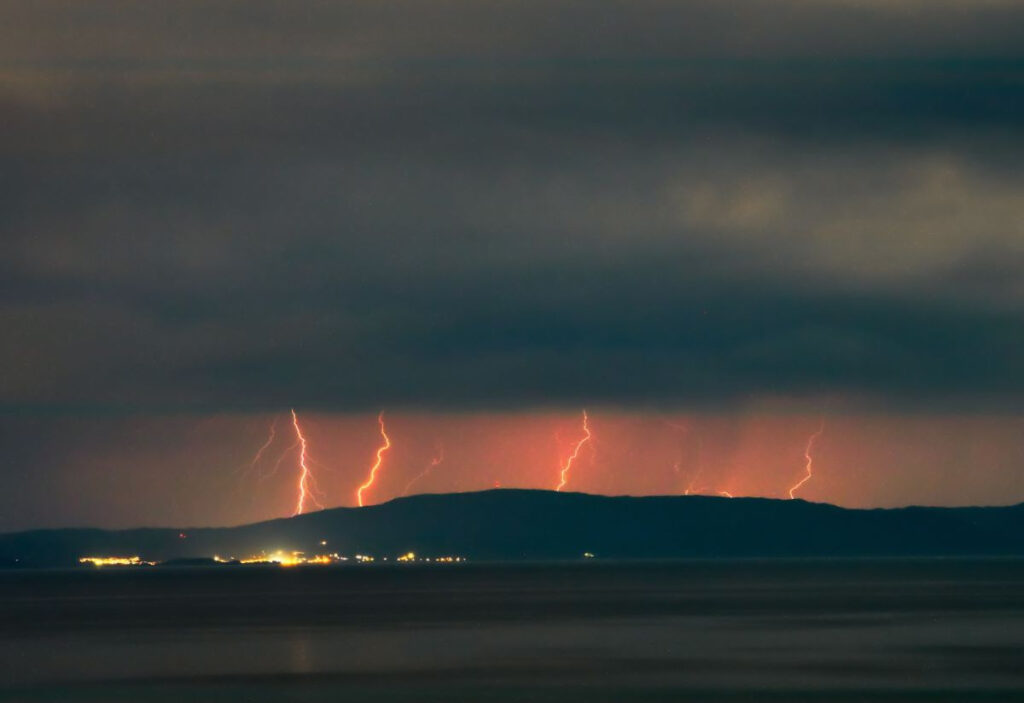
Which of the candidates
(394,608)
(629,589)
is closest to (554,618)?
(394,608)

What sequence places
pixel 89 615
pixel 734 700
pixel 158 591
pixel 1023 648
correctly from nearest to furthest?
pixel 734 700 < pixel 1023 648 < pixel 89 615 < pixel 158 591

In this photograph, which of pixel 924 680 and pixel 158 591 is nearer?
pixel 924 680

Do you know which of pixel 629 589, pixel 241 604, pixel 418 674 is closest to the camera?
pixel 418 674

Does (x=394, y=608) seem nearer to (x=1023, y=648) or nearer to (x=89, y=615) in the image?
(x=89, y=615)

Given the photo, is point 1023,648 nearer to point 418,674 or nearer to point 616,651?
point 616,651

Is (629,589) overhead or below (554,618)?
overhead

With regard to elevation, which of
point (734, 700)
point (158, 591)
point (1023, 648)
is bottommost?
point (734, 700)
